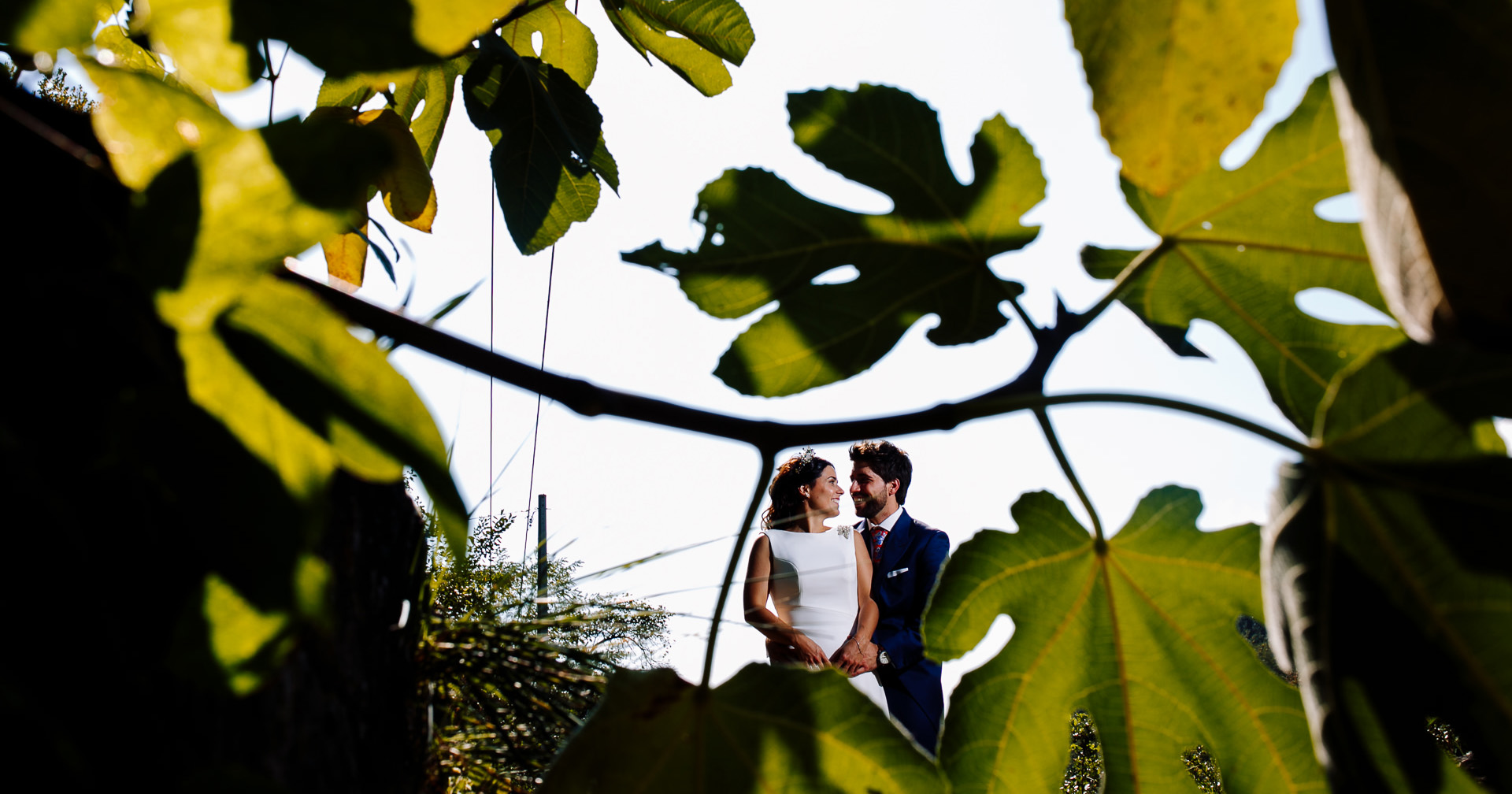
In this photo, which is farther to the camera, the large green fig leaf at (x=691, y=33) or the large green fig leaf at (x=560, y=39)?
the large green fig leaf at (x=560, y=39)

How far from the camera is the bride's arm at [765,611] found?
259 centimetres

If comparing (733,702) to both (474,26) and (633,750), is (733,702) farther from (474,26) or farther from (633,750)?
(474,26)

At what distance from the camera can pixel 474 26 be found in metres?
0.36

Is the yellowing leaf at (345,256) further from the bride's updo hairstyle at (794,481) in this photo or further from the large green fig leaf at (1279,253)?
the bride's updo hairstyle at (794,481)

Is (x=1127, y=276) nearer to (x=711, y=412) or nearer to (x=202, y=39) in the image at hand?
(x=711, y=412)

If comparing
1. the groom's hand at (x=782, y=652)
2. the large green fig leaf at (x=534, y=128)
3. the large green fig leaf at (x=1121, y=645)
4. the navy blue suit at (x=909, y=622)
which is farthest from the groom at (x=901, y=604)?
the large green fig leaf at (x=1121, y=645)

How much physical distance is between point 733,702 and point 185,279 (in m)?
0.49

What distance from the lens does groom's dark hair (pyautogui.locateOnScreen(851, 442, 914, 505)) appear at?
12.9 feet

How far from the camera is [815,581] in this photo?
10.9 ft

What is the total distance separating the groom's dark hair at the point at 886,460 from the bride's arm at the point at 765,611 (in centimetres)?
79

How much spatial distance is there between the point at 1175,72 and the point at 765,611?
102 inches

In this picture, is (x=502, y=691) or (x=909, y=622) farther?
(x=909, y=622)

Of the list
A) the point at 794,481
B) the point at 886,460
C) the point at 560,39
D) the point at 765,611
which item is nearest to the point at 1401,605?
the point at 560,39

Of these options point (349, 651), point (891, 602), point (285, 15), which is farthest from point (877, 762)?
point (891, 602)
